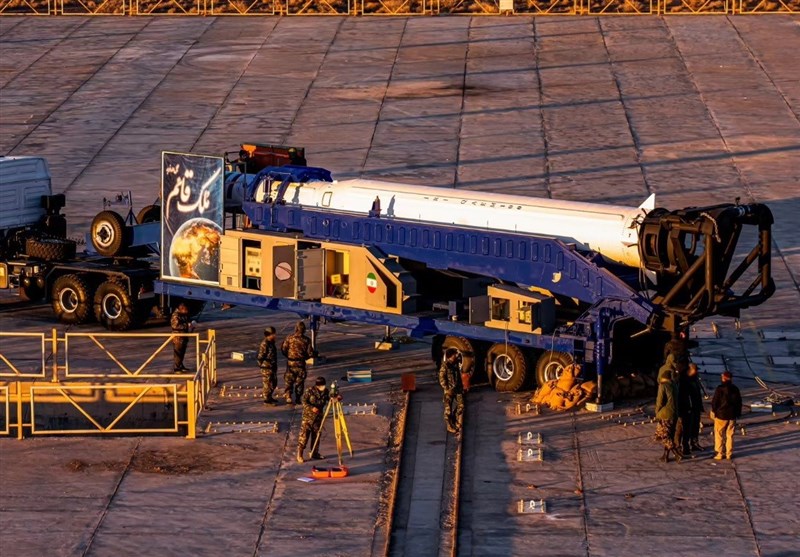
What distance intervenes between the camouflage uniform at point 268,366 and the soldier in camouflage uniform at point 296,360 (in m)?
0.21

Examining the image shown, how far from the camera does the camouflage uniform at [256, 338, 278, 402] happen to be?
96.0ft

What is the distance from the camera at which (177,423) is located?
28.0 metres

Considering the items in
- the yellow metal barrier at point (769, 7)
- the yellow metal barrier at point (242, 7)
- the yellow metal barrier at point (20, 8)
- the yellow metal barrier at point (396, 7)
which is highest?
the yellow metal barrier at point (769, 7)

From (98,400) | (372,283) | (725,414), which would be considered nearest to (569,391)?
(725,414)

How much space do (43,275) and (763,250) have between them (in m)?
14.7

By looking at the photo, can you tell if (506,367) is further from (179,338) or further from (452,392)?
(179,338)

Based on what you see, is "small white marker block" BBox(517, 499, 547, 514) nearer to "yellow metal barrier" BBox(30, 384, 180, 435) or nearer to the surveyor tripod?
the surveyor tripod

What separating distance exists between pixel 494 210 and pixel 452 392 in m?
5.19

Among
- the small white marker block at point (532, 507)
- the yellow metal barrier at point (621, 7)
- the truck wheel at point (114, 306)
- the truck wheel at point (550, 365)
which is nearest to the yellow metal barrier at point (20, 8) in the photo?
the yellow metal barrier at point (621, 7)

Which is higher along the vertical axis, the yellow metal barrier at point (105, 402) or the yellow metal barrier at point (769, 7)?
the yellow metal barrier at point (769, 7)

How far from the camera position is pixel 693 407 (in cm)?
2684

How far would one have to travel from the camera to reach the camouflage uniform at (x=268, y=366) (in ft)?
96.0

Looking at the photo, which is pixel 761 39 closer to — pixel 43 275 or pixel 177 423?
pixel 43 275

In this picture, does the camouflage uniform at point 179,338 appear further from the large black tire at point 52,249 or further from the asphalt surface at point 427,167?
the large black tire at point 52,249
